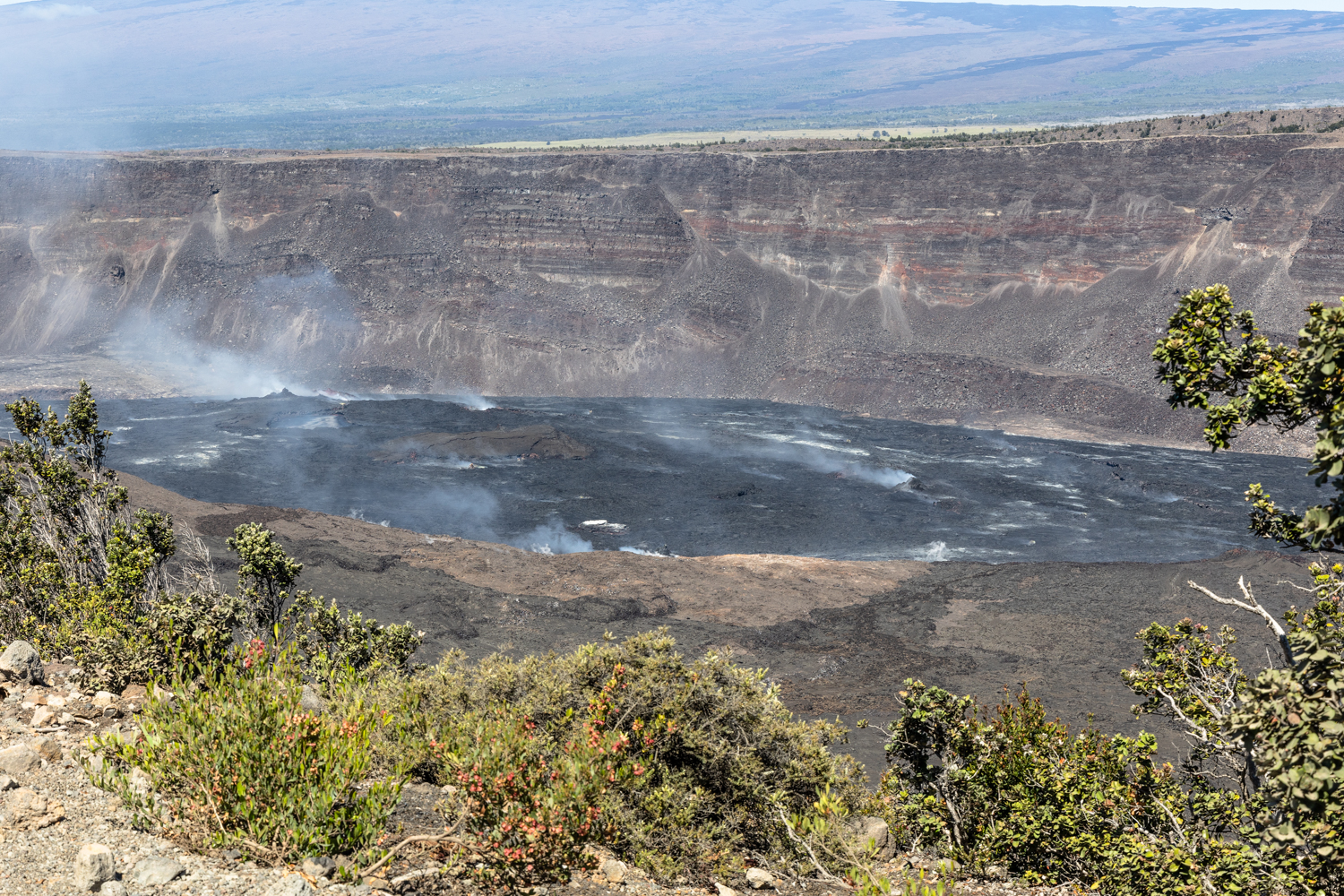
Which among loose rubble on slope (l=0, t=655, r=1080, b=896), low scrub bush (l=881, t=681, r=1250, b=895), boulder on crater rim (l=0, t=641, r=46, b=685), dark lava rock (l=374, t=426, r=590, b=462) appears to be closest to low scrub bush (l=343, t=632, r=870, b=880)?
loose rubble on slope (l=0, t=655, r=1080, b=896)

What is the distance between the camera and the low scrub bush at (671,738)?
43.7 ft

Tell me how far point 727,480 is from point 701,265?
35475 mm

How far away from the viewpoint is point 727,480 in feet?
211

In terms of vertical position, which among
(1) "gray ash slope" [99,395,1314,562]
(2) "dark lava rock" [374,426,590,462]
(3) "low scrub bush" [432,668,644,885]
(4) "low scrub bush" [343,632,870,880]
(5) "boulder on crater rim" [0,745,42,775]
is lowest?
(1) "gray ash slope" [99,395,1314,562]

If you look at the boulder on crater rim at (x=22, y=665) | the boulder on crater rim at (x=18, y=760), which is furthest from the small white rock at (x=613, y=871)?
the boulder on crater rim at (x=22, y=665)

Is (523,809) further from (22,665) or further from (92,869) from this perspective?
(22,665)

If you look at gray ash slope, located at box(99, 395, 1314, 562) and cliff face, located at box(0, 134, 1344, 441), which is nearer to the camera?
gray ash slope, located at box(99, 395, 1314, 562)

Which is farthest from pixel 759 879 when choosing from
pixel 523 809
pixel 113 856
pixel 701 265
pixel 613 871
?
pixel 701 265

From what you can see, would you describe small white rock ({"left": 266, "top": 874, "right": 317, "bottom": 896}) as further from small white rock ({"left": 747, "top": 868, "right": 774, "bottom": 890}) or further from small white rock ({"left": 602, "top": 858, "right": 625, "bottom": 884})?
small white rock ({"left": 747, "top": 868, "right": 774, "bottom": 890})

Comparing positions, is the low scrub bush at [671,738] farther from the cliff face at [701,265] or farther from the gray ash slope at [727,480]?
the cliff face at [701,265]

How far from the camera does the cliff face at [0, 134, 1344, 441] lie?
80.2 meters

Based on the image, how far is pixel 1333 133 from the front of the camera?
8338cm

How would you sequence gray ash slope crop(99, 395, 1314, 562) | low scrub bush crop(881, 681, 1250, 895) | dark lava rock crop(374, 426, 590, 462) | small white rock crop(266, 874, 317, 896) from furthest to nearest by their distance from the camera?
dark lava rock crop(374, 426, 590, 462), gray ash slope crop(99, 395, 1314, 562), low scrub bush crop(881, 681, 1250, 895), small white rock crop(266, 874, 317, 896)

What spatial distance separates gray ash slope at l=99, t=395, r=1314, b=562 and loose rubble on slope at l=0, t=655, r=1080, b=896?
38863 millimetres
